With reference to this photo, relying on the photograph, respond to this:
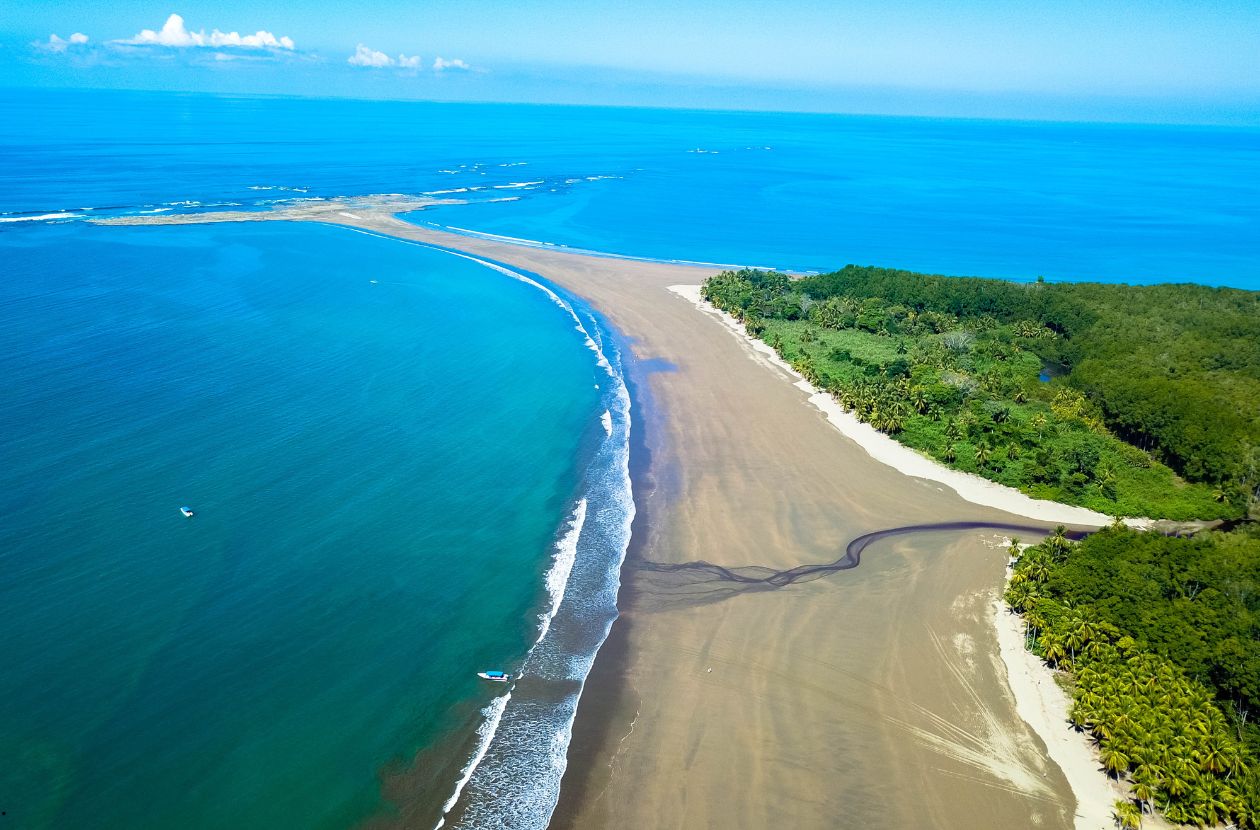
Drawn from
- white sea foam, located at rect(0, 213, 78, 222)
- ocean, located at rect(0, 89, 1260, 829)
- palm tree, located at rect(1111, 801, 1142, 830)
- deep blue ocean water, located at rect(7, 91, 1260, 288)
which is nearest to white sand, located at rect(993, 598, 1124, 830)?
palm tree, located at rect(1111, 801, 1142, 830)

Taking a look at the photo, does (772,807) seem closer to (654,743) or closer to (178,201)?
(654,743)

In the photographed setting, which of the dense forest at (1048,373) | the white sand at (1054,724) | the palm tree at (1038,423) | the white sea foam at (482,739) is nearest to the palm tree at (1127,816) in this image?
the white sand at (1054,724)

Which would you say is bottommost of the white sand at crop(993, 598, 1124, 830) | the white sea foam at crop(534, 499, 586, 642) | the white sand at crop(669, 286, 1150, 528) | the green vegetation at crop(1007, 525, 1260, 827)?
the white sea foam at crop(534, 499, 586, 642)

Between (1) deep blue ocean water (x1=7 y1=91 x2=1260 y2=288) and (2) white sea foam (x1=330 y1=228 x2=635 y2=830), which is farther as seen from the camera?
(1) deep blue ocean water (x1=7 y1=91 x2=1260 y2=288)

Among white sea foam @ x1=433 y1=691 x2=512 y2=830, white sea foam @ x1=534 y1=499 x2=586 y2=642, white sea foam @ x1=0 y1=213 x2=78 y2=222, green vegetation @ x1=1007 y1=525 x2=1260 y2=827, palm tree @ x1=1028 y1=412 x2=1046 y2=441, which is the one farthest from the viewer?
white sea foam @ x1=0 y1=213 x2=78 y2=222

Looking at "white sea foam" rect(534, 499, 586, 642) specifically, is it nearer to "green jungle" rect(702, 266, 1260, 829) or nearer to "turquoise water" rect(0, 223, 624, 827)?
"turquoise water" rect(0, 223, 624, 827)

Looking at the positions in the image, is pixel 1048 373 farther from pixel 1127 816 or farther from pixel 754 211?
pixel 754 211

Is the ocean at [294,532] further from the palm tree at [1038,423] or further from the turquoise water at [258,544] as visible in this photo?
the palm tree at [1038,423]
